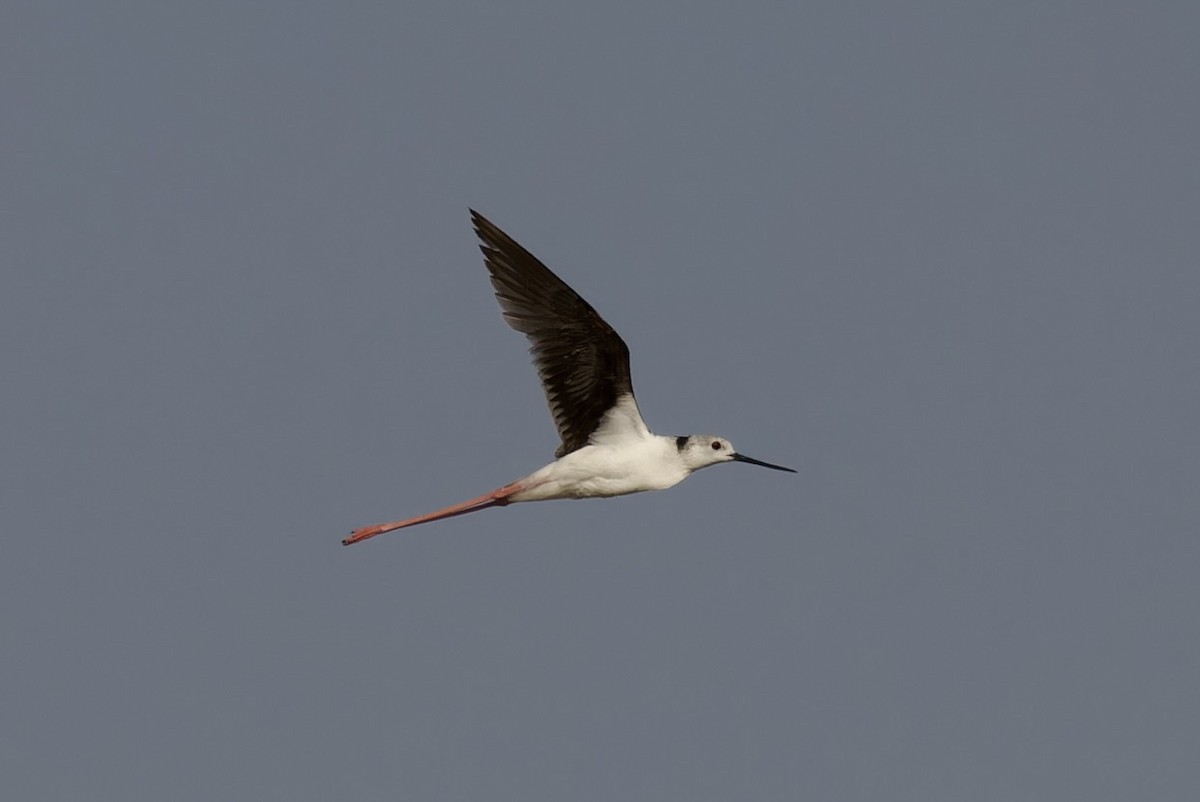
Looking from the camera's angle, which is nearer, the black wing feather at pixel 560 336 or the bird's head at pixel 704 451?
the black wing feather at pixel 560 336

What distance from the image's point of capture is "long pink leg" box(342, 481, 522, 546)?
1884 centimetres

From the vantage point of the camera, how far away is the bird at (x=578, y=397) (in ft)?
59.2

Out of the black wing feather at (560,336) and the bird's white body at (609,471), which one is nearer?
the black wing feather at (560,336)

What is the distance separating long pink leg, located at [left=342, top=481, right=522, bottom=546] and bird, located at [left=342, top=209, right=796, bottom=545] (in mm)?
12

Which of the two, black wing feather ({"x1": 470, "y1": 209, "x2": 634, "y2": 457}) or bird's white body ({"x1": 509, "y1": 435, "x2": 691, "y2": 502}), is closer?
black wing feather ({"x1": 470, "y1": 209, "x2": 634, "y2": 457})

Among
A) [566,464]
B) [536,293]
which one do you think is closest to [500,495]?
[566,464]

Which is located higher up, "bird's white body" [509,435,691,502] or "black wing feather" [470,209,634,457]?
"black wing feather" [470,209,634,457]

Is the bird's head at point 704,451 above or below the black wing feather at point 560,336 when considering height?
below

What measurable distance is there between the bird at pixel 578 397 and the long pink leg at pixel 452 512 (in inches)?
0.5

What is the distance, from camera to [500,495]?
18.8 m

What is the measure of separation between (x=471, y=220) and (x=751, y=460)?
3.54 meters

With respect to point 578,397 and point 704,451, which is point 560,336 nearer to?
point 578,397

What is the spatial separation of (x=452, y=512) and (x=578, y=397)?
1.77m

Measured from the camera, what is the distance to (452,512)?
19.3m
